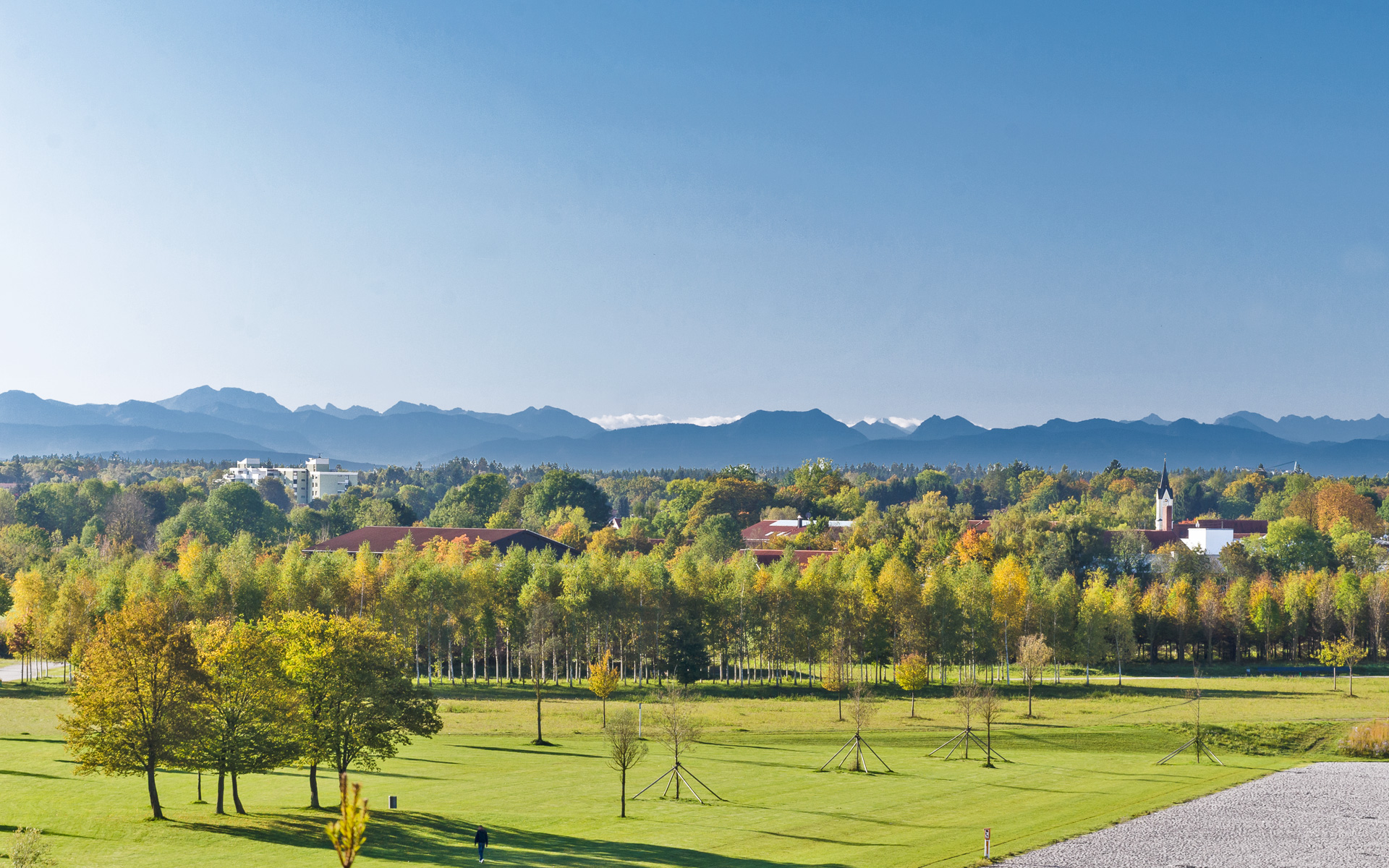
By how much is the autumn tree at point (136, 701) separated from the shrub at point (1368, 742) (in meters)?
58.9

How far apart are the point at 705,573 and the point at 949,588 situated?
19.9 meters

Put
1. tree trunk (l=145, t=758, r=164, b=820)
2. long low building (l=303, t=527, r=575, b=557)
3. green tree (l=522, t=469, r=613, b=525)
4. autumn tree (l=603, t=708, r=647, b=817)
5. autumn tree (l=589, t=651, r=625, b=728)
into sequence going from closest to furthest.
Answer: tree trunk (l=145, t=758, r=164, b=820) < autumn tree (l=603, t=708, r=647, b=817) < autumn tree (l=589, t=651, r=625, b=728) < long low building (l=303, t=527, r=575, b=557) < green tree (l=522, t=469, r=613, b=525)

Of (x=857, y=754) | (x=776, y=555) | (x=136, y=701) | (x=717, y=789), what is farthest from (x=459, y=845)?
(x=776, y=555)

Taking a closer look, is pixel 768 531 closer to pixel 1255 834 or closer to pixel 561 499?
pixel 561 499

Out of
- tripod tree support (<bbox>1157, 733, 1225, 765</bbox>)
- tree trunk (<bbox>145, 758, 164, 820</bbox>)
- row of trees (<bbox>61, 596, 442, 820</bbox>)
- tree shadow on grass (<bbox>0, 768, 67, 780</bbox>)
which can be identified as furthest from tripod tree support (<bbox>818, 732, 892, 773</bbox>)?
tree shadow on grass (<bbox>0, 768, 67, 780</bbox>)

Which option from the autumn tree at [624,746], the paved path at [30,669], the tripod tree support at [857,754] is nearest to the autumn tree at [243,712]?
the autumn tree at [624,746]

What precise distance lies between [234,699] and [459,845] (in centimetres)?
1249

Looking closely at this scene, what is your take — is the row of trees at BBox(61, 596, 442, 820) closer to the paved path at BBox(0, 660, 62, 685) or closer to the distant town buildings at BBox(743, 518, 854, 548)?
the paved path at BBox(0, 660, 62, 685)

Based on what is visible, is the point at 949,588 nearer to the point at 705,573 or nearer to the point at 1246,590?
the point at 705,573

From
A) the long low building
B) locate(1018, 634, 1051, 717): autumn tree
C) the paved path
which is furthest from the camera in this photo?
the long low building

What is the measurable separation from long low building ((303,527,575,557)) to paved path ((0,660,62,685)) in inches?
1491

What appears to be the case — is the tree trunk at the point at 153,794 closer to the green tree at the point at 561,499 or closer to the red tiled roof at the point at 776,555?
the red tiled roof at the point at 776,555

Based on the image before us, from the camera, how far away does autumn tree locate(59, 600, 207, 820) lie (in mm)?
44375

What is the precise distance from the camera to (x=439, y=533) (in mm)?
141250
